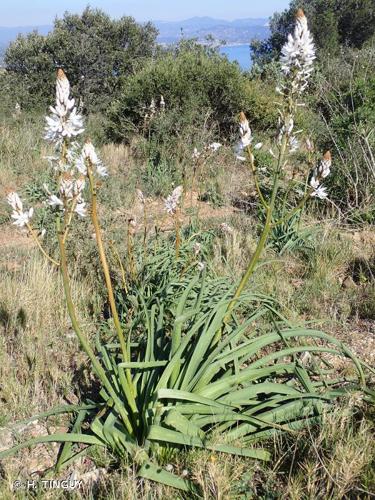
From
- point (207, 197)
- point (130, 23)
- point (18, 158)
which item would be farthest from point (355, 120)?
point (130, 23)

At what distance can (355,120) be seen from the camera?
5.78m

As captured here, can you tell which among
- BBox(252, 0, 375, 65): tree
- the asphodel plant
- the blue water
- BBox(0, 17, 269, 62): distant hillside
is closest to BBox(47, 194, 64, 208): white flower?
the asphodel plant

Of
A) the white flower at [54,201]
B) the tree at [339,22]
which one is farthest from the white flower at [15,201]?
the tree at [339,22]

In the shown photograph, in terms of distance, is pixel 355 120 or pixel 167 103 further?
pixel 167 103

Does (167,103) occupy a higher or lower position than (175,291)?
higher

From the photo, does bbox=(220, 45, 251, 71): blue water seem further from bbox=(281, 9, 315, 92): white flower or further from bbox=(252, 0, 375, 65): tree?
bbox=(281, 9, 315, 92): white flower

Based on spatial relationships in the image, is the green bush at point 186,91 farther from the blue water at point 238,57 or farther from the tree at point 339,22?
the tree at point 339,22

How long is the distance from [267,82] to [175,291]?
8908mm

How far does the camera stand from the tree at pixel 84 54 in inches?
539

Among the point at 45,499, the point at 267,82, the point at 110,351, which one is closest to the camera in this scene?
the point at 45,499

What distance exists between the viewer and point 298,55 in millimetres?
1961

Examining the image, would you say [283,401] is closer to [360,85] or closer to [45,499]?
[45,499]

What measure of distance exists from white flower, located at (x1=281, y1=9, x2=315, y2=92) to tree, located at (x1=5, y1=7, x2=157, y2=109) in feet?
38.3

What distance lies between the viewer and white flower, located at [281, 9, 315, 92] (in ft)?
6.31
